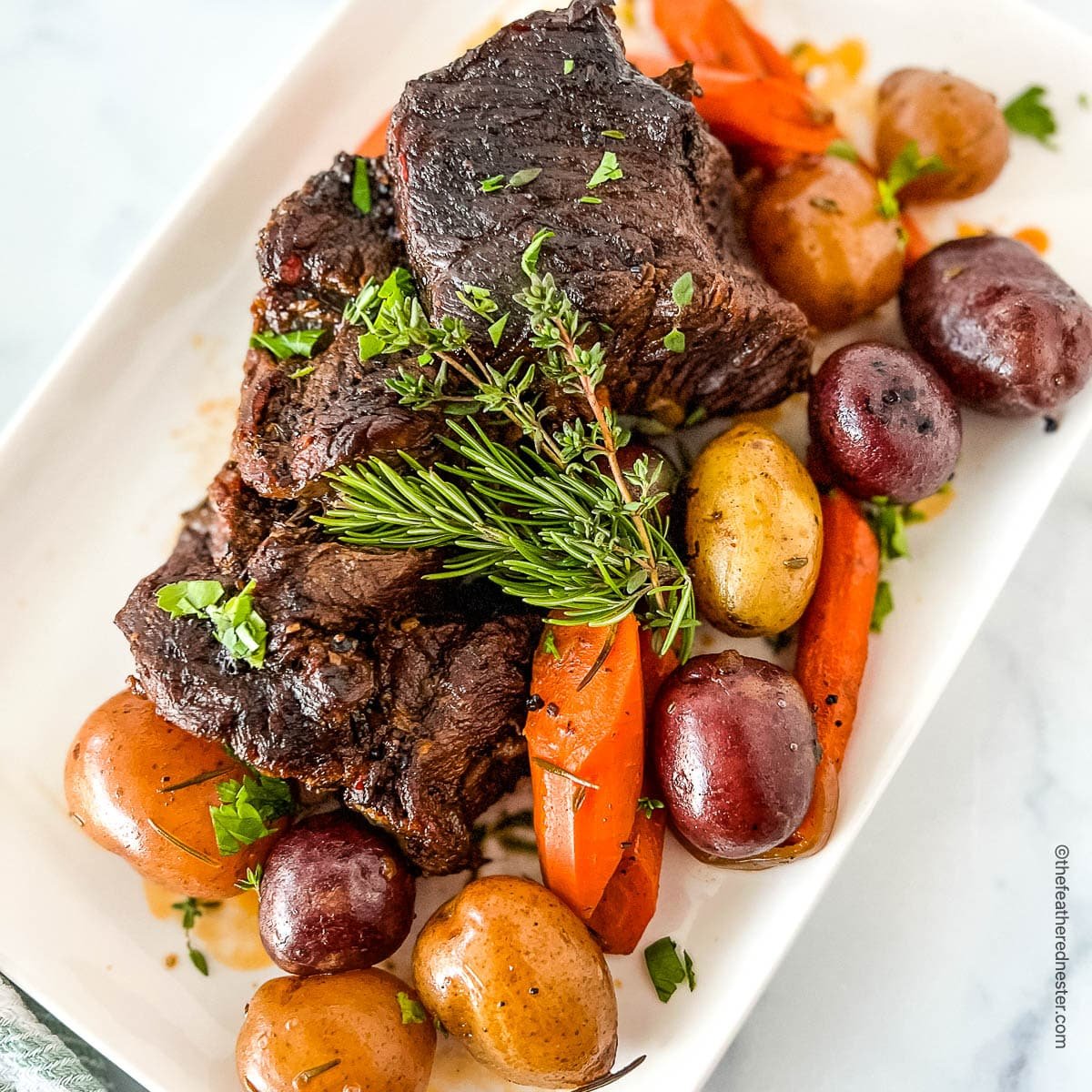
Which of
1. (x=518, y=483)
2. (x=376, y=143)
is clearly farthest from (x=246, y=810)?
(x=376, y=143)

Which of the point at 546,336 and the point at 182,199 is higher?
the point at 182,199

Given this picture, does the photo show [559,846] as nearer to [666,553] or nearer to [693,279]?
[666,553]

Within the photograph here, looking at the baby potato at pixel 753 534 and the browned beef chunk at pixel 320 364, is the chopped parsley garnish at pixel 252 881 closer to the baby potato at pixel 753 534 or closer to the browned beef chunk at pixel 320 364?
the browned beef chunk at pixel 320 364

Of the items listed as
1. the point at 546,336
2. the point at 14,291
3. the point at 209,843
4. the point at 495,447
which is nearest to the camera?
the point at 546,336

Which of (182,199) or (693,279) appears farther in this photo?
(182,199)

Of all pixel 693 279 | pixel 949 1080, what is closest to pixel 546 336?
pixel 693 279

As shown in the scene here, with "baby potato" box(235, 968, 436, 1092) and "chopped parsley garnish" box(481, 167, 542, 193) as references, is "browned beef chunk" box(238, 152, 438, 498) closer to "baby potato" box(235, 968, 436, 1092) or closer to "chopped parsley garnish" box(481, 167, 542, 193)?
"chopped parsley garnish" box(481, 167, 542, 193)

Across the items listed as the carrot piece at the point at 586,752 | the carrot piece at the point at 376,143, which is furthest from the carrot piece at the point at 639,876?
the carrot piece at the point at 376,143
